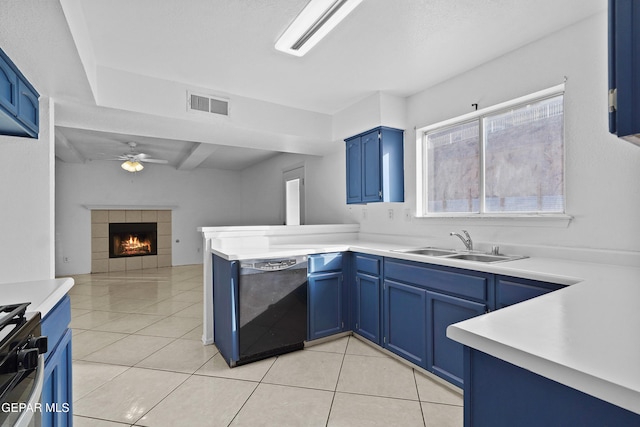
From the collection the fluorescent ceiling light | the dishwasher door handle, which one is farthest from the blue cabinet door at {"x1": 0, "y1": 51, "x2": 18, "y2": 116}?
the fluorescent ceiling light

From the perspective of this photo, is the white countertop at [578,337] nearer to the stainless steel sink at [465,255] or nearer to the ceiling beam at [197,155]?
the stainless steel sink at [465,255]

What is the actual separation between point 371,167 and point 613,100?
246 cm

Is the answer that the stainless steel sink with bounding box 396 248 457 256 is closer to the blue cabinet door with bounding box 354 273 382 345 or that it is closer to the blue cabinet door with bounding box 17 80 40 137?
the blue cabinet door with bounding box 354 273 382 345

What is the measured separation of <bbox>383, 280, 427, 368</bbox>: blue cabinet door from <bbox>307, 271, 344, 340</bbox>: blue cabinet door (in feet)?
1.66

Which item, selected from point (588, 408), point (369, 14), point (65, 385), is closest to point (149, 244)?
point (65, 385)

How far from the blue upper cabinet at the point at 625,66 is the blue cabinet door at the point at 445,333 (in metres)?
1.37

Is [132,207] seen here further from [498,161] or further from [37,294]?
[498,161]

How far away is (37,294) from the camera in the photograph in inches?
52.7

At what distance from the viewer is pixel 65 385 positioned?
1412mm

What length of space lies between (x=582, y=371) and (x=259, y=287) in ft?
7.31

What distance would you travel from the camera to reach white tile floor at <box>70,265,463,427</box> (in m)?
1.88

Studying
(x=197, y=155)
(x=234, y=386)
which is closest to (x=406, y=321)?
(x=234, y=386)

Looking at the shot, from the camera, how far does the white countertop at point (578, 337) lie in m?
0.62

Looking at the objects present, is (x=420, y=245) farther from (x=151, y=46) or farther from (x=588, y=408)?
(x=151, y=46)
